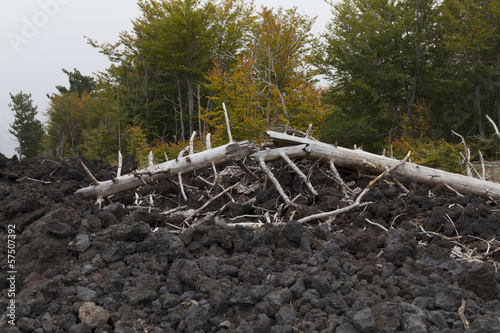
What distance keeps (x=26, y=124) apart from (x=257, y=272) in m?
47.4

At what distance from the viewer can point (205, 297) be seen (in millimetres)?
2123

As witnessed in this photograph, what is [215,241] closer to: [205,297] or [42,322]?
[205,297]

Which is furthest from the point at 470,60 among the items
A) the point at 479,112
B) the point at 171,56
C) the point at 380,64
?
the point at 171,56

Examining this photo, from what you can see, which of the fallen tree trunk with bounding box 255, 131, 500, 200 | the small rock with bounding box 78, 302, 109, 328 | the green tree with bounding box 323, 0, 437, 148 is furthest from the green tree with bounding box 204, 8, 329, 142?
the small rock with bounding box 78, 302, 109, 328

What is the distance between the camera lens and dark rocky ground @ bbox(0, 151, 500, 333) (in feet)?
6.27

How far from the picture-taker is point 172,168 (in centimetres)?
447

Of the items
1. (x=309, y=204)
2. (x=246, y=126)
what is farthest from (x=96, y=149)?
(x=309, y=204)

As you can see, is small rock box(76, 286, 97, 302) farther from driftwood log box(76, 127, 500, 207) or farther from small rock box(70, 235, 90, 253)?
driftwood log box(76, 127, 500, 207)

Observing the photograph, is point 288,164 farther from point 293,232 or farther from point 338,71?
point 338,71

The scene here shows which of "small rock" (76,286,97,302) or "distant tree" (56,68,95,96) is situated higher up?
"distant tree" (56,68,95,96)

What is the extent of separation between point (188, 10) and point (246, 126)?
42.9ft

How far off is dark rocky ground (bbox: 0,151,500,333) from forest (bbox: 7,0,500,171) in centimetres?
926

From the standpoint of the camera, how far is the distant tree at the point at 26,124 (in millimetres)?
41031

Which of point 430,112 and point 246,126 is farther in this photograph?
point 430,112
